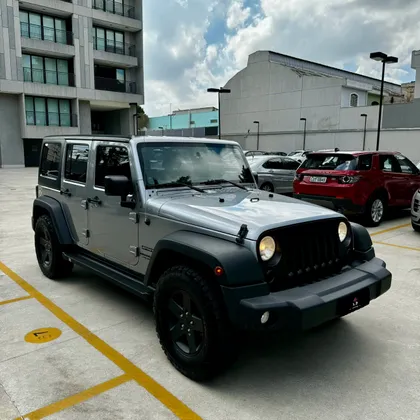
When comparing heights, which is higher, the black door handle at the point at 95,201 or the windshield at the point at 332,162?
the windshield at the point at 332,162

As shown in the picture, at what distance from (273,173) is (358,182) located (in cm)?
508

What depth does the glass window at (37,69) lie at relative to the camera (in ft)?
109

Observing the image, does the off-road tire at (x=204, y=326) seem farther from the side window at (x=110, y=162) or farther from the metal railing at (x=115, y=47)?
the metal railing at (x=115, y=47)

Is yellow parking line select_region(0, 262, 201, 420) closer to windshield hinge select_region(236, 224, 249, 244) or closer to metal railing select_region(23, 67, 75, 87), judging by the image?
windshield hinge select_region(236, 224, 249, 244)

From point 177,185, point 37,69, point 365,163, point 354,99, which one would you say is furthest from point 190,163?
point 354,99

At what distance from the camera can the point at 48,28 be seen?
3378cm

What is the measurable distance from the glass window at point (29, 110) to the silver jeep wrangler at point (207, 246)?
32.0 metres

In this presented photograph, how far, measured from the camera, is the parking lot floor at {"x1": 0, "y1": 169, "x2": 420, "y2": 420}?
108 inches

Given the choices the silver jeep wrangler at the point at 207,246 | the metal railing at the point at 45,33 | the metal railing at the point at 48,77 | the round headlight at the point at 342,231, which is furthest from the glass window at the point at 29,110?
the round headlight at the point at 342,231

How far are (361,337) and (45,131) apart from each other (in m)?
34.6

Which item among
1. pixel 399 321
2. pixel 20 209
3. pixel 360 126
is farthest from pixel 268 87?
pixel 399 321

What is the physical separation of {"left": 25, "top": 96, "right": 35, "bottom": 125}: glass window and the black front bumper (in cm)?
3480

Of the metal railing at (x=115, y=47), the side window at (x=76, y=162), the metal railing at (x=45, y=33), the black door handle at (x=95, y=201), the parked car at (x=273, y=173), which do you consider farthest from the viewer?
the metal railing at (x=115, y=47)

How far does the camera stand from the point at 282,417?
264 centimetres
